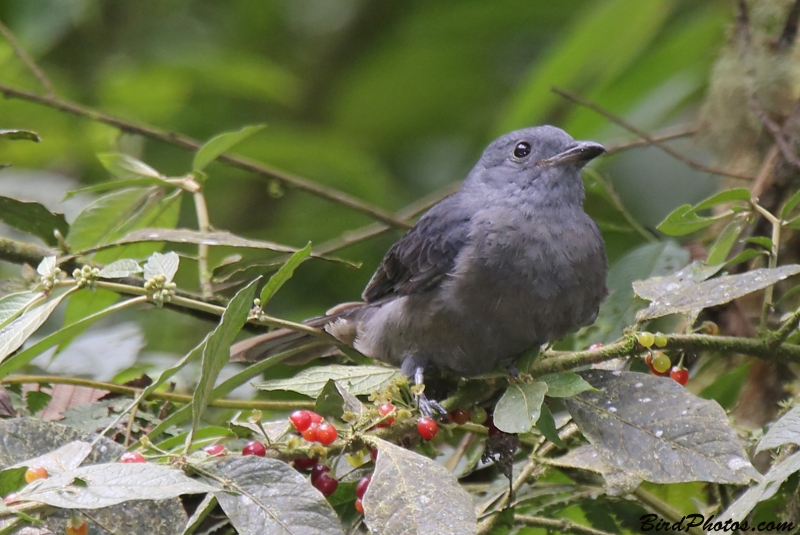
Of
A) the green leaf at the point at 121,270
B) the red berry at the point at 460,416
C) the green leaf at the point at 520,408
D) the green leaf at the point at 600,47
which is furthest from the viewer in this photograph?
the green leaf at the point at 600,47

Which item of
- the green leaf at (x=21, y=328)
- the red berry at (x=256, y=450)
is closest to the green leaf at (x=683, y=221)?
the red berry at (x=256, y=450)

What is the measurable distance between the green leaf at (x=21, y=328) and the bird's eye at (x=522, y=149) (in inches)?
77.6

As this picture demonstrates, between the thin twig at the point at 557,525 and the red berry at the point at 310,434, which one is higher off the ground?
the red berry at the point at 310,434

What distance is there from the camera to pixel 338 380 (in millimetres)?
2633

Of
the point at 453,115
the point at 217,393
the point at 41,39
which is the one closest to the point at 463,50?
the point at 453,115

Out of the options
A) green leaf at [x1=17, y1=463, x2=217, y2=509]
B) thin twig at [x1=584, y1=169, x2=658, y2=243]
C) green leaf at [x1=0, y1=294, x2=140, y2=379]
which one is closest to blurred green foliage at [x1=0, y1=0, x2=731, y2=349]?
thin twig at [x1=584, y1=169, x2=658, y2=243]

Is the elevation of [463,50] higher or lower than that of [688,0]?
lower

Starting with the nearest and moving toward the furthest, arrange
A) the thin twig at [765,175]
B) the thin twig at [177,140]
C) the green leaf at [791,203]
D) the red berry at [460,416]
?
1. the green leaf at [791,203]
2. the red berry at [460,416]
3. the thin twig at [765,175]
4. the thin twig at [177,140]

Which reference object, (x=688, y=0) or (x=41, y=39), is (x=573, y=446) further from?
(x=688, y=0)

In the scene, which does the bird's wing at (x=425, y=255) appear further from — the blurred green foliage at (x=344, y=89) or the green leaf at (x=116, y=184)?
the green leaf at (x=116, y=184)

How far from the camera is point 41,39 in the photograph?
541cm

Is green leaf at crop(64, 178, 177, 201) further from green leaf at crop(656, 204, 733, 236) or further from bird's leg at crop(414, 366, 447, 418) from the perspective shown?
green leaf at crop(656, 204, 733, 236)

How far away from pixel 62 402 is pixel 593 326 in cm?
190

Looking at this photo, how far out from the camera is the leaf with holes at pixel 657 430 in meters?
2.04
